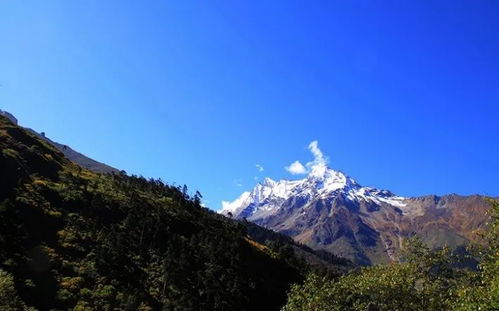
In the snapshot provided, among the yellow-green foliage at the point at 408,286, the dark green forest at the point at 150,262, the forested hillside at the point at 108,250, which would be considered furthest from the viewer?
the forested hillside at the point at 108,250

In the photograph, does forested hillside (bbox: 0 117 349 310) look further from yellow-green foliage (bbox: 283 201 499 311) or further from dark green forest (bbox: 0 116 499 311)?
yellow-green foliage (bbox: 283 201 499 311)

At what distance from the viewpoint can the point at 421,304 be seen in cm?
3544

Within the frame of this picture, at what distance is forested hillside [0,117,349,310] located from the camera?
75.2 metres

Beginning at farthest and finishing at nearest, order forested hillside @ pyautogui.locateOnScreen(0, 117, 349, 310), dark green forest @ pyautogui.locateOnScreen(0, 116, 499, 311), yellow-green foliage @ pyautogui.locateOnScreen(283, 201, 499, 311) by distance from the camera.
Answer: forested hillside @ pyautogui.locateOnScreen(0, 117, 349, 310) < dark green forest @ pyautogui.locateOnScreen(0, 116, 499, 311) < yellow-green foliage @ pyautogui.locateOnScreen(283, 201, 499, 311)

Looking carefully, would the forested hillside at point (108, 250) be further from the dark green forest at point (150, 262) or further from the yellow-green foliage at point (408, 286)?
the yellow-green foliage at point (408, 286)

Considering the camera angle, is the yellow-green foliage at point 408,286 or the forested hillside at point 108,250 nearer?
the yellow-green foliage at point 408,286

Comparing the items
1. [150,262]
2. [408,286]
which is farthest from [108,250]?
[408,286]

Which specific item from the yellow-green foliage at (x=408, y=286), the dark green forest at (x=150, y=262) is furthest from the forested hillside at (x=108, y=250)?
the yellow-green foliage at (x=408, y=286)

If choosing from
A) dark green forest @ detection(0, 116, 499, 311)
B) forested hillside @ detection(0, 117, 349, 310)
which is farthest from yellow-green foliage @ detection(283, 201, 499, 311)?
forested hillside @ detection(0, 117, 349, 310)

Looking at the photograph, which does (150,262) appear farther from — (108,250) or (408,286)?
(408,286)

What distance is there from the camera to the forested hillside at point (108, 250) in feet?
247

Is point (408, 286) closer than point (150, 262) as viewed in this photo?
Yes

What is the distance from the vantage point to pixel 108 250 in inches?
3565

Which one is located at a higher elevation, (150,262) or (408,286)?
(408,286)
